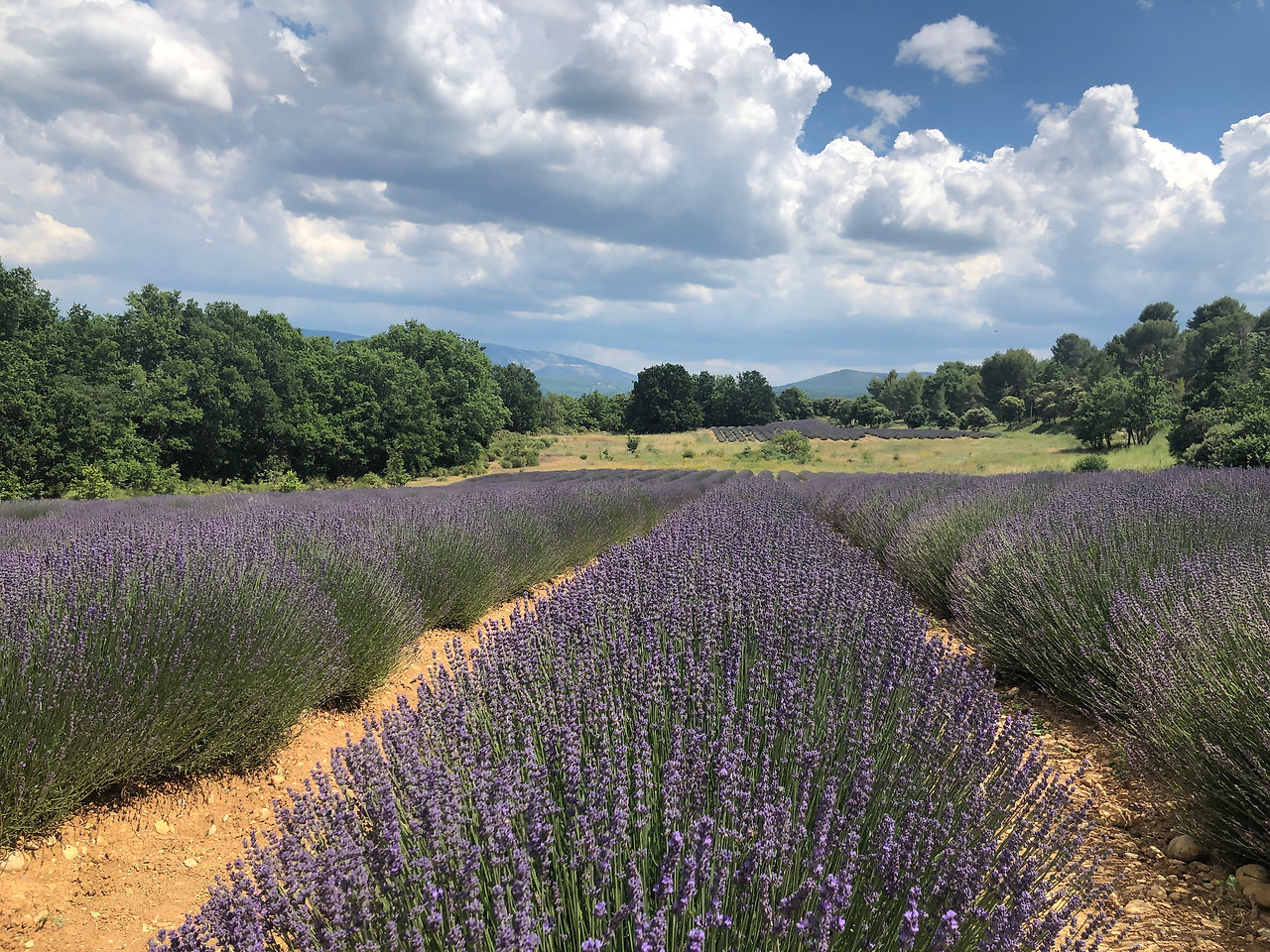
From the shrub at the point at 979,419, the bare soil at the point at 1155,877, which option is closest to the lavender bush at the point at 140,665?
the bare soil at the point at 1155,877

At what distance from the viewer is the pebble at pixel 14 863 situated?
7.46 ft

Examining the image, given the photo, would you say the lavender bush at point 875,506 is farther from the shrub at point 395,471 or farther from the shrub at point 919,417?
the shrub at point 919,417

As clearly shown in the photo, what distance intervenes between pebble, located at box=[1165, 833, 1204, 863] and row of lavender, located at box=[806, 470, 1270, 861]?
0.10 m

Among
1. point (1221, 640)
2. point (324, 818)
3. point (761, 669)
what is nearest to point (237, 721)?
point (324, 818)

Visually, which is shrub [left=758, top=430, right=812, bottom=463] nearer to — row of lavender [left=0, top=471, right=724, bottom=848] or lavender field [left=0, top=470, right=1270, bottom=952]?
lavender field [left=0, top=470, right=1270, bottom=952]

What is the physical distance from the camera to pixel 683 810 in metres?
1.62

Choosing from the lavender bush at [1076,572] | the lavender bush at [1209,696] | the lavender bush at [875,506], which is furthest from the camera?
the lavender bush at [875,506]

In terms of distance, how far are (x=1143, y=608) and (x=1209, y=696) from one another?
0.97 metres

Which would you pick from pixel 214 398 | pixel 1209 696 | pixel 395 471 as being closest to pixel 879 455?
pixel 395 471

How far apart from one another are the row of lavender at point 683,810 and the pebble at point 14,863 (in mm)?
1144

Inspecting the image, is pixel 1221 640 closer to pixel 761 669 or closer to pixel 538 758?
pixel 761 669

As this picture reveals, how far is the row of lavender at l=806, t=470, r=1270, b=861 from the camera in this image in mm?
2326

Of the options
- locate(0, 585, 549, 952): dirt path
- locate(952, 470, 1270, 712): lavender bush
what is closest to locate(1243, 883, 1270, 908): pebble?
locate(952, 470, 1270, 712): lavender bush

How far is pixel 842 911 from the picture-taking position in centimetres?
143
